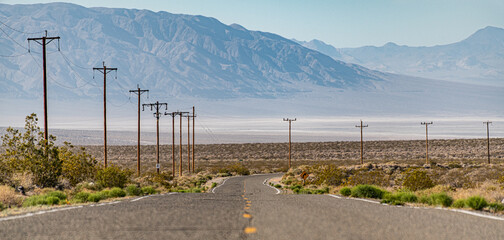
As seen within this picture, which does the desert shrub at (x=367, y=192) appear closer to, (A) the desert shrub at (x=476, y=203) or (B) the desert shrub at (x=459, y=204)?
(B) the desert shrub at (x=459, y=204)

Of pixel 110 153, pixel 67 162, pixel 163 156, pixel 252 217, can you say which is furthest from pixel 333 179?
pixel 110 153

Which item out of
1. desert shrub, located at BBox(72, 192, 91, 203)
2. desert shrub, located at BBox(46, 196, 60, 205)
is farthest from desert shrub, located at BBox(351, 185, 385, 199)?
desert shrub, located at BBox(46, 196, 60, 205)

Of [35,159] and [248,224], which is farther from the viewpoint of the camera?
[35,159]

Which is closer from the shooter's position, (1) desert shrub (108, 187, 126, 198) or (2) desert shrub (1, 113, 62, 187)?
(1) desert shrub (108, 187, 126, 198)

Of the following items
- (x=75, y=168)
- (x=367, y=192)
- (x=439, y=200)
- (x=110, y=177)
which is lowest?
(x=110, y=177)

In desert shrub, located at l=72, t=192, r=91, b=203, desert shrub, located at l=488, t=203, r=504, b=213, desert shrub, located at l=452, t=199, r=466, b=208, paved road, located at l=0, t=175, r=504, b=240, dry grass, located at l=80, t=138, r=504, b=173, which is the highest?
paved road, located at l=0, t=175, r=504, b=240

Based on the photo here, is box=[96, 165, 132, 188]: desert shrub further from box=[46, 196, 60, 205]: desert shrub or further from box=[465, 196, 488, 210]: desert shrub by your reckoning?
box=[465, 196, 488, 210]: desert shrub

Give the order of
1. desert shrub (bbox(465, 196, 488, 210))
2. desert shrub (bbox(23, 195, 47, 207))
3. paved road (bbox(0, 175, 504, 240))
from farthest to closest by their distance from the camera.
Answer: desert shrub (bbox(23, 195, 47, 207)), desert shrub (bbox(465, 196, 488, 210)), paved road (bbox(0, 175, 504, 240))

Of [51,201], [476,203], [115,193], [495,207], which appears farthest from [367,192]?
[51,201]

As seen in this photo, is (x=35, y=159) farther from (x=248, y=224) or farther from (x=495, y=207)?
(x=495, y=207)

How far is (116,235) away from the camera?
8492mm

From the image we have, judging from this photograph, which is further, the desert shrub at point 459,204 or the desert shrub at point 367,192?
the desert shrub at point 367,192

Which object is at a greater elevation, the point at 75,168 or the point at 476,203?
the point at 476,203

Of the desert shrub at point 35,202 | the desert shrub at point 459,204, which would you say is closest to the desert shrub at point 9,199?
the desert shrub at point 35,202
